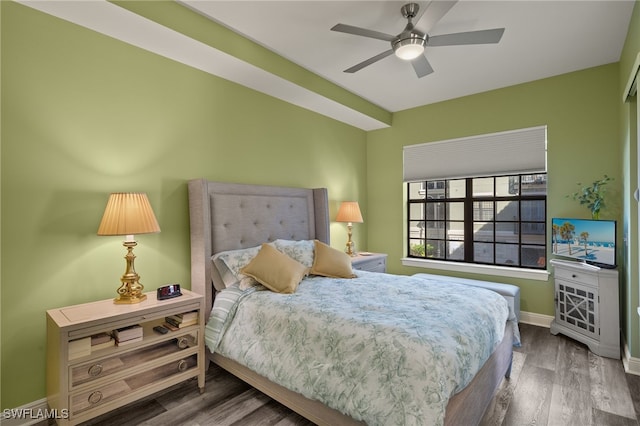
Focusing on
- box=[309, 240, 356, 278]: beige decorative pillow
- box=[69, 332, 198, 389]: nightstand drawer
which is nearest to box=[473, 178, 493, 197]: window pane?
box=[309, 240, 356, 278]: beige decorative pillow

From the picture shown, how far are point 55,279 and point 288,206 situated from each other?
2091mm

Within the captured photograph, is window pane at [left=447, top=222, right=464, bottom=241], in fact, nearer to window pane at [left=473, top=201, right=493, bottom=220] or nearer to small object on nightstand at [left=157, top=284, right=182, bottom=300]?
window pane at [left=473, top=201, right=493, bottom=220]

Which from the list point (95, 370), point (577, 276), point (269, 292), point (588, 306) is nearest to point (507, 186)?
point (577, 276)

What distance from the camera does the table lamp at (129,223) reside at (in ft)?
6.77

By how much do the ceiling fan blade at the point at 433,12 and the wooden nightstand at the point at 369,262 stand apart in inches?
98.7

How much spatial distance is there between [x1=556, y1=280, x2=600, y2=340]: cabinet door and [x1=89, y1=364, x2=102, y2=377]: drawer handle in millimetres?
3974

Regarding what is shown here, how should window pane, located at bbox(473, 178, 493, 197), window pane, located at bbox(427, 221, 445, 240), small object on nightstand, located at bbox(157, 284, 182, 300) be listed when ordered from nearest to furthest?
small object on nightstand, located at bbox(157, 284, 182, 300), window pane, located at bbox(473, 178, 493, 197), window pane, located at bbox(427, 221, 445, 240)

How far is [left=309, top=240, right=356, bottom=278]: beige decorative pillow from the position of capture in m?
3.00

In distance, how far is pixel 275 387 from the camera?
82.7 inches

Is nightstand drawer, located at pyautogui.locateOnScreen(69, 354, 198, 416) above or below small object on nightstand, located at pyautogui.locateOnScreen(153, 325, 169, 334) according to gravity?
below

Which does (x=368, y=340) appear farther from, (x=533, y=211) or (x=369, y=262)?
(x=533, y=211)

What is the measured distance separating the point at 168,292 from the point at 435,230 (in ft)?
12.2

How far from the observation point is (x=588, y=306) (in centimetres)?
302

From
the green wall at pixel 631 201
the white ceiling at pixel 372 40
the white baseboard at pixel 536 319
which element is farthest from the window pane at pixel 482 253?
the white ceiling at pixel 372 40
